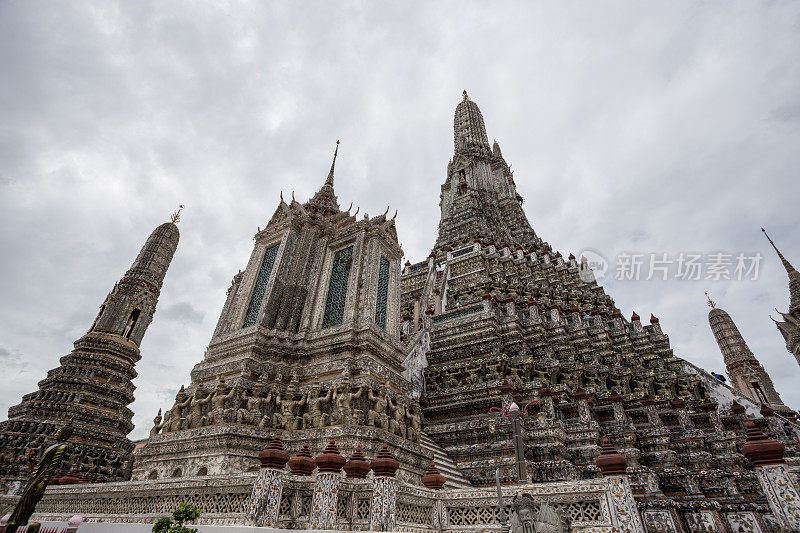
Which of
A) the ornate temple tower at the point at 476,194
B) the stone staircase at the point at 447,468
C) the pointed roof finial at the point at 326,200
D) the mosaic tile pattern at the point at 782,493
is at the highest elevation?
the ornate temple tower at the point at 476,194

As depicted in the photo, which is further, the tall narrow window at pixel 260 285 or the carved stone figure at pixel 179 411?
the tall narrow window at pixel 260 285

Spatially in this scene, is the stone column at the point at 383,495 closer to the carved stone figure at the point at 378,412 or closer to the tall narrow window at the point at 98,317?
the carved stone figure at the point at 378,412

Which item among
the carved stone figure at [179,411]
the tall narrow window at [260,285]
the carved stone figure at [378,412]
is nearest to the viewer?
the carved stone figure at [378,412]

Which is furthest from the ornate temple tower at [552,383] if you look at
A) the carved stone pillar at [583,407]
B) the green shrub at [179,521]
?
the green shrub at [179,521]

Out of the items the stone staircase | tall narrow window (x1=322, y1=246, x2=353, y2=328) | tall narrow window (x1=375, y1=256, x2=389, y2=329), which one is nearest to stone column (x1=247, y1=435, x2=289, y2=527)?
the stone staircase

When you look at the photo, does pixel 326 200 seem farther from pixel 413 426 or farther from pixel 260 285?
pixel 413 426

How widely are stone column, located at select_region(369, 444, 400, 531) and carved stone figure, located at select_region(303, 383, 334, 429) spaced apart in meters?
2.92

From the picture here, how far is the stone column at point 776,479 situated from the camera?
5.54m

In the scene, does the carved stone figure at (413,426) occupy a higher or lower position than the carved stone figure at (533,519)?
higher

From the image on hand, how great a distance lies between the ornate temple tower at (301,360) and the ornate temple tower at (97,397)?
23.2 ft

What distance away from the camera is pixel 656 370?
1828 cm

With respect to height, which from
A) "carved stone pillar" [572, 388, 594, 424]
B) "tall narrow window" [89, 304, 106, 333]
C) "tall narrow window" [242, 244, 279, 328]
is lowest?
"carved stone pillar" [572, 388, 594, 424]

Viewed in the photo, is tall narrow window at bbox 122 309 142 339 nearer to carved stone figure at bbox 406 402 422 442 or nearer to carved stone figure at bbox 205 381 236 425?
carved stone figure at bbox 205 381 236 425

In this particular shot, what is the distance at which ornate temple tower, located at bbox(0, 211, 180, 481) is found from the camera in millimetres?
13414
